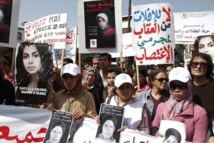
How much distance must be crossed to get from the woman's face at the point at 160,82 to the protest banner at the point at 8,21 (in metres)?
1.82

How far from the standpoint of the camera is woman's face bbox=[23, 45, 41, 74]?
12.9ft

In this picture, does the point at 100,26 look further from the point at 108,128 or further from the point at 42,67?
the point at 108,128

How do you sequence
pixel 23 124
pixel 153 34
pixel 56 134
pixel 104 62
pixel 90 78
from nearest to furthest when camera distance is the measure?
pixel 56 134
pixel 23 124
pixel 90 78
pixel 153 34
pixel 104 62

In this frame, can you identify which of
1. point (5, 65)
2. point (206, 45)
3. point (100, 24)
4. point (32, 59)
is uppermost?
point (100, 24)

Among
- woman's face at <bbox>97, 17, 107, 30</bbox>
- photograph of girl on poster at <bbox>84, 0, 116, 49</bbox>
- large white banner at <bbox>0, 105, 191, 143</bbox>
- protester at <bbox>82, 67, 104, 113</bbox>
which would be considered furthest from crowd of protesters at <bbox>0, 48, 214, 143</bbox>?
woman's face at <bbox>97, 17, 107, 30</bbox>

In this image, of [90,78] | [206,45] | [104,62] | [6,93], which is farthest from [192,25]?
[6,93]

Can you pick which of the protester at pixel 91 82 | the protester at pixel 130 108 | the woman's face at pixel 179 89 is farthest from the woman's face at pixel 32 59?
the woman's face at pixel 179 89

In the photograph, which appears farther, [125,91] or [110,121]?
[125,91]

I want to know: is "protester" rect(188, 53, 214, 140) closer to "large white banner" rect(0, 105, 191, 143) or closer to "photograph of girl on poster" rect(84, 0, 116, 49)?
"large white banner" rect(0, 105, 191, 143)

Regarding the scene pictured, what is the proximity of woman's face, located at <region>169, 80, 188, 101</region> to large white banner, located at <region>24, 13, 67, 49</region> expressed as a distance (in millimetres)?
4095

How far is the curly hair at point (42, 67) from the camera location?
391 cm

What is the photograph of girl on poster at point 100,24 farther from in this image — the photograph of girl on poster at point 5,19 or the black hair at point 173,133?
the black hair at point 173,133

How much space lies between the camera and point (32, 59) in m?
3.94

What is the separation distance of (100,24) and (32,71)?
71.5 inches
